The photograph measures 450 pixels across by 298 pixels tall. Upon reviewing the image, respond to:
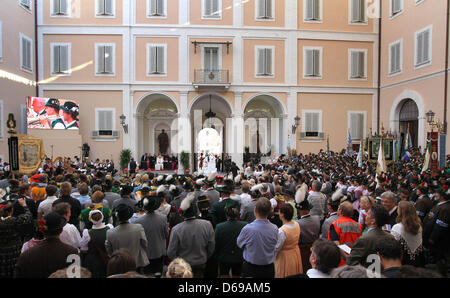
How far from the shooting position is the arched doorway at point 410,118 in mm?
19250

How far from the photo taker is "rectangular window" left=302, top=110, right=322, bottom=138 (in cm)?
2292

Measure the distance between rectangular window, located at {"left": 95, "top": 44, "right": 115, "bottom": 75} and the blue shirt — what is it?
20640mm

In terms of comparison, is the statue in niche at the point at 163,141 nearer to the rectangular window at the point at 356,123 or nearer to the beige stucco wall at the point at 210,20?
the beige stucco wall at the point at 210,20

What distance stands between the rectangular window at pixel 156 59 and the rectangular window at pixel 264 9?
6.74m

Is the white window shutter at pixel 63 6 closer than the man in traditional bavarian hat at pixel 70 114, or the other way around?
the man in traditional bavarian hat at pixel 70 114

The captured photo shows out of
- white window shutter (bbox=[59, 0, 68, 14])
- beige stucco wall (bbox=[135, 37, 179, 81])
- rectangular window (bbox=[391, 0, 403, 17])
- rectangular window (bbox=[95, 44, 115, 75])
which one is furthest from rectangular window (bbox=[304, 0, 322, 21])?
white window shutter (bbox=[59, 0, 68, 14])

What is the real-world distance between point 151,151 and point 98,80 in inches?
279

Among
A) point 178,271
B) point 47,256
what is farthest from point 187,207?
point 178,271

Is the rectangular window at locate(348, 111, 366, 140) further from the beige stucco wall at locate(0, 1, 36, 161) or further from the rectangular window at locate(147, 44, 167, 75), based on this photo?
the beige stucco wall at locate(0, 1, 36, 161)

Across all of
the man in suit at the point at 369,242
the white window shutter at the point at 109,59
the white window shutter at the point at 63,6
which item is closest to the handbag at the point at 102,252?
the man in suit at the point at 369,242

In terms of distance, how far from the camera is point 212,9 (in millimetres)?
22297

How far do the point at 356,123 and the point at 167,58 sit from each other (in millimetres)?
13789

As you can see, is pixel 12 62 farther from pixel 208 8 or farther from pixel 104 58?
pixel 208 8

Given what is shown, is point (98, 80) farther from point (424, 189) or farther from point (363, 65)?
point (424, 189)
